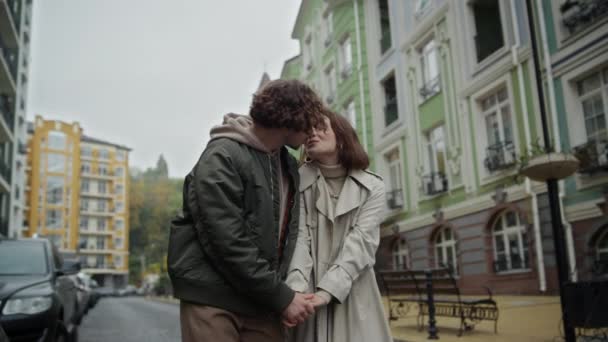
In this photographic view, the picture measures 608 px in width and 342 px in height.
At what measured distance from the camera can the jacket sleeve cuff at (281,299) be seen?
2.13 meters

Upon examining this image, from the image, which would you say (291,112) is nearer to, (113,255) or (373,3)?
(373,3)

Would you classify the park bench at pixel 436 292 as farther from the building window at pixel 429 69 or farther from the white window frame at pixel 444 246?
the building window at pixel 429 69

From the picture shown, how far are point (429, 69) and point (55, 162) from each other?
245ft

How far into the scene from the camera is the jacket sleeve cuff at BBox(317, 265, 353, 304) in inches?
92.8

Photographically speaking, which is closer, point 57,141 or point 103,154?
point 57,141

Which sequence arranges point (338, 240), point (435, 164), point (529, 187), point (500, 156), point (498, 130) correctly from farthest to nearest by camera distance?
1. point (435, 164)
2. point (498, 130)
3. point (500, 156)
4. point (529, 187)
5. point (338, 240)

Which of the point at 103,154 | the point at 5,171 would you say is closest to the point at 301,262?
the point at 5,171

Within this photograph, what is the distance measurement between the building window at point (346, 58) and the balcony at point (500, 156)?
38.2 ft

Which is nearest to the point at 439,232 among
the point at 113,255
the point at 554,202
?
the point at 554,202

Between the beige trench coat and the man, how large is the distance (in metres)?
0.15

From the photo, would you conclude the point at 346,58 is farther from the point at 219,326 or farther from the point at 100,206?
the point at 100,206

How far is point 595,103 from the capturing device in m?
11.9

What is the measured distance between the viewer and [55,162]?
81.4 meters

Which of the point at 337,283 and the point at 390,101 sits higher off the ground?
the point at 390,101
